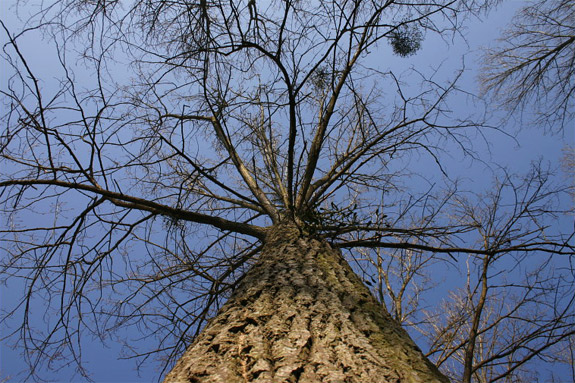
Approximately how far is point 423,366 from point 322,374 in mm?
413

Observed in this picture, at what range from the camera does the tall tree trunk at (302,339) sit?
1.10 metres

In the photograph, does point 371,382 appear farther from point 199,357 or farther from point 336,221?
point 336,221

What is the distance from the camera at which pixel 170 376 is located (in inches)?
46.3

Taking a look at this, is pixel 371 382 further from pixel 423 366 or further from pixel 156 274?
pixel 156 274

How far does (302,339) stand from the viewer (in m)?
1.30

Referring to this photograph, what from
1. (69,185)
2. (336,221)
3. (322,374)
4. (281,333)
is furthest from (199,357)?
(69,185)

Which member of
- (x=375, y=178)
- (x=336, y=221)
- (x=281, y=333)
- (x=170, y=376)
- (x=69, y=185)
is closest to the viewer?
(x=170, y=376)

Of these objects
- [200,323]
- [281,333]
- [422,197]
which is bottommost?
[281,333]

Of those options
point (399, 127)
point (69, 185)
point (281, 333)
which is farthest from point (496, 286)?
point (69, 185)

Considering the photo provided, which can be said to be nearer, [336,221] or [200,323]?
[336,221]

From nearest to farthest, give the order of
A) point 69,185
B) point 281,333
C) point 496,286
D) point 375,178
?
point 281,333, point 69,185, point 496,286, point 375,178

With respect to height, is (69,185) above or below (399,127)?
below

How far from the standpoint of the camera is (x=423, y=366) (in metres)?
1.24

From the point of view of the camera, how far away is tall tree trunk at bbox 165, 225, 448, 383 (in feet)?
3.62
